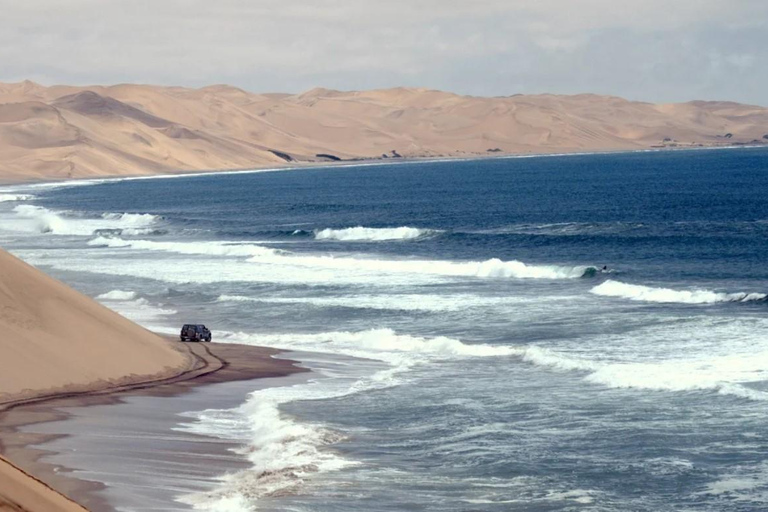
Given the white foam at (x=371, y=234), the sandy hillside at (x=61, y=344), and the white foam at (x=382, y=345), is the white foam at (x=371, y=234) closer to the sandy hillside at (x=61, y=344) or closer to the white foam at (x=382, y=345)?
the white foam at (x=382, y=345)

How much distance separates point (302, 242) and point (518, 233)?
38.6 ft

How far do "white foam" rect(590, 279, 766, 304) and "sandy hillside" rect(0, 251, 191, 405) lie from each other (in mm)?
17050

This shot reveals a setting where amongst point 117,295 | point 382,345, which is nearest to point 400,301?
point 382,345

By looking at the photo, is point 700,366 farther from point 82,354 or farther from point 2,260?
point 2,260

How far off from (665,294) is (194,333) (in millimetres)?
15855

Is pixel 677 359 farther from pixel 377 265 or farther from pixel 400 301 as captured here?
pixel 377 265

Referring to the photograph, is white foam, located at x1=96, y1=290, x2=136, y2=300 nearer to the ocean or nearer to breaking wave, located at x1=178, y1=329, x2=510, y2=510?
the ocean

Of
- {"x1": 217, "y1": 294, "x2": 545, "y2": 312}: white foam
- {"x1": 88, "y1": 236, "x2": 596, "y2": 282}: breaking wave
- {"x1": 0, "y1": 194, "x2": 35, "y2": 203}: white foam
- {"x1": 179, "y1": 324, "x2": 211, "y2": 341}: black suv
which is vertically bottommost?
{"x1": 179, "y1": 324, "x2": 211, "y2": 341}: black suv

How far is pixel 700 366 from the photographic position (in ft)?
92.8

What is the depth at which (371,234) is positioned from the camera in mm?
74125

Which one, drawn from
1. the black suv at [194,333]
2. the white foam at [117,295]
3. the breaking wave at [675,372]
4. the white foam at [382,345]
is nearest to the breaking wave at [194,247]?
the white foam at [117,295]

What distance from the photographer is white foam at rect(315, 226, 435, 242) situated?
72.0 meters

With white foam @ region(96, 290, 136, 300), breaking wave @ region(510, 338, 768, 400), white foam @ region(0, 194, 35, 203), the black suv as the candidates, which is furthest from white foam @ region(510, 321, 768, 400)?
white foam @ region(0, 194, 35, 203)

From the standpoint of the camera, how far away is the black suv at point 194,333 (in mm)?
34656
